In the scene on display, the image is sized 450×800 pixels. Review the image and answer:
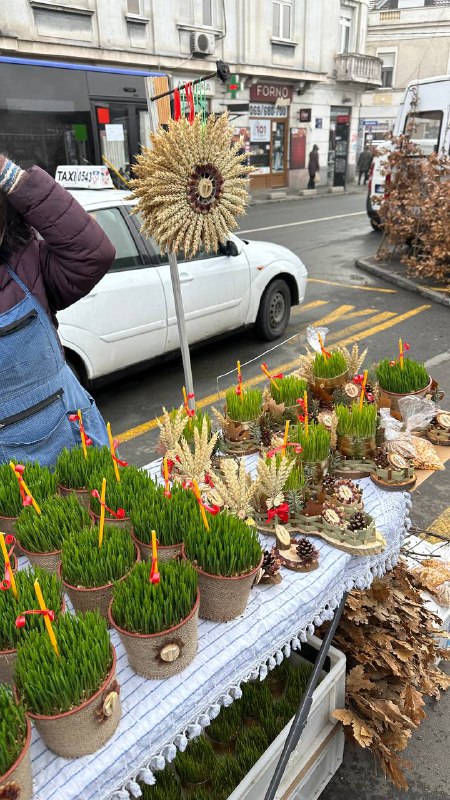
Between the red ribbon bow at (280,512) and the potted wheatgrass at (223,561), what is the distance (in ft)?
1.06

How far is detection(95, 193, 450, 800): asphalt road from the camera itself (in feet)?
7.11

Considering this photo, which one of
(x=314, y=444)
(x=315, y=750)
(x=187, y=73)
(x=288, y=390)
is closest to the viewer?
(x=315, y=750)

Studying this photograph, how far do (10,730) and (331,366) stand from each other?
6.03ft

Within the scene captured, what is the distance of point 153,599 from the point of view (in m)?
1.26

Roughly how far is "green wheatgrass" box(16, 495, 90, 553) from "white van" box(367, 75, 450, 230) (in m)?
8.24

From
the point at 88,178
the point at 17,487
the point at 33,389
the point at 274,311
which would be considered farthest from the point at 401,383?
the point at 274,311

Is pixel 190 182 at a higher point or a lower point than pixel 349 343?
higher

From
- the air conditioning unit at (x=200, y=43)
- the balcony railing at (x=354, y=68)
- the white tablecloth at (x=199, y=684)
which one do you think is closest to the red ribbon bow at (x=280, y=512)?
the white tablecloth at (x=199, y=684)

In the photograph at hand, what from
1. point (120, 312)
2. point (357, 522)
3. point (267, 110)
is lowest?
point (120, 312)

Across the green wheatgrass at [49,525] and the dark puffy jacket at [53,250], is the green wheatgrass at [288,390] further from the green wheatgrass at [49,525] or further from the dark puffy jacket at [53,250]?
the green wheatgrass at [49,525]

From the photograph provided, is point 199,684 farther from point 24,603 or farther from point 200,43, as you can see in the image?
point 200,43

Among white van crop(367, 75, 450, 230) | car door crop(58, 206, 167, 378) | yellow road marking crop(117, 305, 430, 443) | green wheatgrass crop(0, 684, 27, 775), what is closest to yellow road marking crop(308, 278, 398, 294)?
yellow road marking crop(117, 305, 430, 443)

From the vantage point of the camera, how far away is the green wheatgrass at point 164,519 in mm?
1513

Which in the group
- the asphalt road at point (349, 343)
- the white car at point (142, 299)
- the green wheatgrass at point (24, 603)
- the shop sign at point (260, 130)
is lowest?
the asphalt road at point (349, 343)
